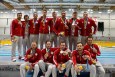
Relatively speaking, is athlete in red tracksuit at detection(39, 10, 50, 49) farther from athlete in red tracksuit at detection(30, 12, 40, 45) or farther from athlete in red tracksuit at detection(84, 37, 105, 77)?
athlete in red tracksuit at detection(84, 37, 105, 77)

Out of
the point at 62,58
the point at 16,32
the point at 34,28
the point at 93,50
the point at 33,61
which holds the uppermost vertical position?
the point at 34,28

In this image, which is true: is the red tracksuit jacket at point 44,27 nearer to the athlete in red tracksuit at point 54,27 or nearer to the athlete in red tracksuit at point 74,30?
the athlete in red tracksuit at point 54,27

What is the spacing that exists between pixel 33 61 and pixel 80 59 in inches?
66.5

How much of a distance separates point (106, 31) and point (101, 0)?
5442mm

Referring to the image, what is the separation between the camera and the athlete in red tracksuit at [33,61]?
7559 millimetres

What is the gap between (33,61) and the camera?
26.0 ft

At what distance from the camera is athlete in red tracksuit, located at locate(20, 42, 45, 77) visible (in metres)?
7.56

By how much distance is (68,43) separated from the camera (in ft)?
30.4

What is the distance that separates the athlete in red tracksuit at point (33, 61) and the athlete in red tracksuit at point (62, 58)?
0.55 m

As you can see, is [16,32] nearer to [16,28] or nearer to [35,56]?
[16,28]

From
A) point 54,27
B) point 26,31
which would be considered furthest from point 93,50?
point 26,31

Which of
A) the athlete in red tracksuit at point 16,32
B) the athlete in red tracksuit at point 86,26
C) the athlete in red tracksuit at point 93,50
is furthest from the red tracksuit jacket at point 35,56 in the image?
the athlete in red tracksuit at point 86,26

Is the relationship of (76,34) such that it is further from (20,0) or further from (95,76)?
(20,0)

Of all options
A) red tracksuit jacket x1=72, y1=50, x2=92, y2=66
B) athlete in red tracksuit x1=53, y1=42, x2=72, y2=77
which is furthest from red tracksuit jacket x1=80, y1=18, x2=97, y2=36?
red tracksuit jacket x1=72, y1=50, x2=92, y2=66
